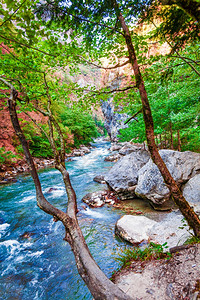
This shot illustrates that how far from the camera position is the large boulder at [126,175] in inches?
295

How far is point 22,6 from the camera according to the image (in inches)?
A: 67.7

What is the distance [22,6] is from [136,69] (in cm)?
191

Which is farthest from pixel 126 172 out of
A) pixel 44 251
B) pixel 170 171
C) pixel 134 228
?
pixel 44 251

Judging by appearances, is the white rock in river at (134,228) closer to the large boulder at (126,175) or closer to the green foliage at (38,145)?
the large boulder at (126,175)

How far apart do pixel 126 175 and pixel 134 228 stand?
11.4 feet

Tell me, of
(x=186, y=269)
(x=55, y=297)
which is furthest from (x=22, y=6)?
(x=55, y=297)

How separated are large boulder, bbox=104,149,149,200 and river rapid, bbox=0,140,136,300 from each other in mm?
1245

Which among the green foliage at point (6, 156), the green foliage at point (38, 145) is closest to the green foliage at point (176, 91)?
the green foliage at point (6, 156)

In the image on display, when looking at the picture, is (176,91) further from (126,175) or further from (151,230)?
(151,230)

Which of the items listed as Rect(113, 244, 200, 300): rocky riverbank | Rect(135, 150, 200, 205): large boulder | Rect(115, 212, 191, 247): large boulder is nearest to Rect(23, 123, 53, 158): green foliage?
Rect(135, 150, 200, 205): large boulder

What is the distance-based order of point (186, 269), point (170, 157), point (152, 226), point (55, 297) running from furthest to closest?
1. point (170, 157)
2. point (152, 226)
3. point (55, 297)
4. point (186, 269)

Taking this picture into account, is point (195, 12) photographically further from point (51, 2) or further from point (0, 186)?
point (0, 186)

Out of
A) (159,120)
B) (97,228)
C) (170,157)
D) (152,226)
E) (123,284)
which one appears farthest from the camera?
(159,120)

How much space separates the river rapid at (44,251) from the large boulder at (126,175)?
4.09ft
